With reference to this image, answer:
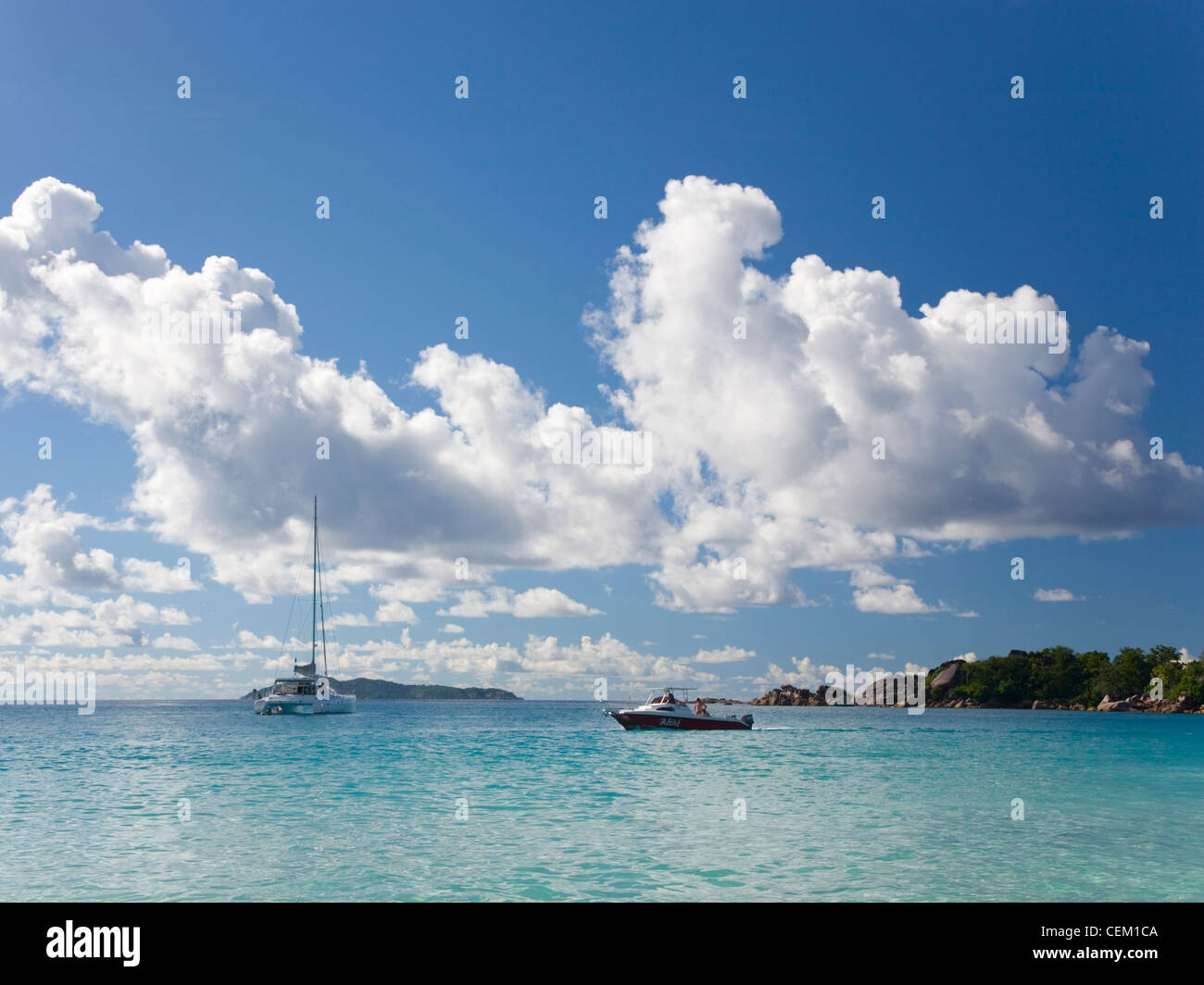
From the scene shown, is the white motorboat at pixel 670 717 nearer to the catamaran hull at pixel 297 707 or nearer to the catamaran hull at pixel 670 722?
the catamaran hull at pixel 670 722

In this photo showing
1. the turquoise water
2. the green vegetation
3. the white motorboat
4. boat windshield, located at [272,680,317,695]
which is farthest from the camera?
the green vegetation

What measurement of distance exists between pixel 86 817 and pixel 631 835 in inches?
642

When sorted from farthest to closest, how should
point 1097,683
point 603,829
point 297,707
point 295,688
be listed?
point 1097,683, point 295,688, point 297,707, point 603,829

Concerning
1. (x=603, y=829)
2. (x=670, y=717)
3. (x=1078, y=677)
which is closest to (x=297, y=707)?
(x=670, y=717)

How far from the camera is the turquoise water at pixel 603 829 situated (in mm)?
16328

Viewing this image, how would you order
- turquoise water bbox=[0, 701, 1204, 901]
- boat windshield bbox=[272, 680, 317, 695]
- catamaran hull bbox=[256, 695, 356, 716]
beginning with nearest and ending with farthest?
turquoise water bbox=[0, 701, 1204, 901] < catamaran hull bbox=[256, 695, 356, 716] < boat windshield bbox=[272, 680, 317, 695]

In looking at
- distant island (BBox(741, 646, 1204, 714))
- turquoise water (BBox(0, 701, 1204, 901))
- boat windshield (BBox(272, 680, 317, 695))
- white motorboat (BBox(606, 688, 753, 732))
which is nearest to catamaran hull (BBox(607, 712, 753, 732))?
white motorboat (BBox(606, 688, 753, 732))

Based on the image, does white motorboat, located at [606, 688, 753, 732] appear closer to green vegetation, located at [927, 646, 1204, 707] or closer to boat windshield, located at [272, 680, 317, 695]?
boat windshield, located at [272, 680, 317, 695]

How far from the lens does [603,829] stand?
2227 cm

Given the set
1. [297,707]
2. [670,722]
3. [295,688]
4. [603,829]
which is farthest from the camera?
[295,688]

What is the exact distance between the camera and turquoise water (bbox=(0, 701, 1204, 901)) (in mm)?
16328

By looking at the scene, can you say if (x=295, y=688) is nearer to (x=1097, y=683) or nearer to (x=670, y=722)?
(x=670, y=722)
